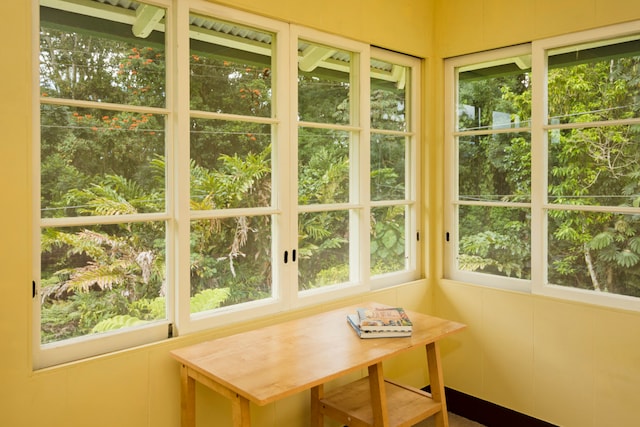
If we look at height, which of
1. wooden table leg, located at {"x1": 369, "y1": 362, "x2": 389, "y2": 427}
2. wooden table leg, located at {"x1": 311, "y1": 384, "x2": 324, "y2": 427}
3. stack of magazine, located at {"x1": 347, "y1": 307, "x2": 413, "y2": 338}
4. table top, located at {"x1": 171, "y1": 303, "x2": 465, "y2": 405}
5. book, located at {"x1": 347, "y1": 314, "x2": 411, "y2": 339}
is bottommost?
wooden table leg, located at {"x1": 311, "y1": 384, "x2": 324, "y2": 427}

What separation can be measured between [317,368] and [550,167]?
1.91 meters

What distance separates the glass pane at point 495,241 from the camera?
3141 mm

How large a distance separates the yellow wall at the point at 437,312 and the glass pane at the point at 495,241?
0.53 ft

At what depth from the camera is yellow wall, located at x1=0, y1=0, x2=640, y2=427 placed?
180 cm

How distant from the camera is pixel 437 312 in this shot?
139 inches

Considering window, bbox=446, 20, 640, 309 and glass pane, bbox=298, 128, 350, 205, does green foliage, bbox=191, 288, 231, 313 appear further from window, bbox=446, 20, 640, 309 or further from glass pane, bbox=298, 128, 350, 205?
window, bbox=446, 20, 640, 309

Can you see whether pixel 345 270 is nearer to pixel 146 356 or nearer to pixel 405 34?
pixel 146 356

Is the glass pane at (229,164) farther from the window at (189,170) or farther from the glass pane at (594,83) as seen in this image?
the glass pane at (594,83)

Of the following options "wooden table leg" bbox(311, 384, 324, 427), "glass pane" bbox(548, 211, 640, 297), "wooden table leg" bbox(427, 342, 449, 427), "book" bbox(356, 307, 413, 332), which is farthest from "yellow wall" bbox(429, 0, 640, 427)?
"wooden table leg" bbox(311, 384, 324, 427)

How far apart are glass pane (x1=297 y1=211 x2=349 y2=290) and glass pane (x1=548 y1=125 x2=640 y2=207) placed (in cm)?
125

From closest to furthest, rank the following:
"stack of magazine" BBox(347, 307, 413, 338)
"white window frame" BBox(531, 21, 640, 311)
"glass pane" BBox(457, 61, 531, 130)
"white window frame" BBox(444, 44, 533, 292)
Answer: "stack of magazine" BBox(347, 307, 413, 338) → "white window frame" BBox(531, 21, 640, 311) → "glass pane" BBox(457, 61, 531, 130) → "white window frame" BBox(444, 44, 533, 292)

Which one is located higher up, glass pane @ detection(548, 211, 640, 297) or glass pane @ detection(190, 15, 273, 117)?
glass pane @ detection(190, 15, 273, 117)

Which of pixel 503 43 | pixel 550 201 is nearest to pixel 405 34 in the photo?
pixel 503 43

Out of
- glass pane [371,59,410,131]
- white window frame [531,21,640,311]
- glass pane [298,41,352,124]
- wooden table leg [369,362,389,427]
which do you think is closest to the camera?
wooden table leg [369,362,389,427]
